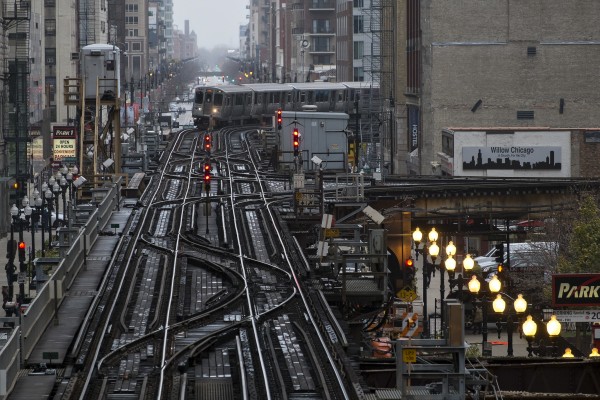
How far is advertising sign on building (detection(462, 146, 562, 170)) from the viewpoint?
7594 centimetres

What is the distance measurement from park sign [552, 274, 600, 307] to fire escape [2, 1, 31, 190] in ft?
161

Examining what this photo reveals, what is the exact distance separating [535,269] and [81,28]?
97016 mm

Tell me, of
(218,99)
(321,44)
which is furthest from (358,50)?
(218,99)

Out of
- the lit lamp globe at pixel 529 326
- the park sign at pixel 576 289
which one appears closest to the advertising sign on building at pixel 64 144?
the park sign at pixel 576 289

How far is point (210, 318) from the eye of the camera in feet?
107

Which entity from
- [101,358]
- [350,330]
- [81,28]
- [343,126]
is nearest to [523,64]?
[343,126]

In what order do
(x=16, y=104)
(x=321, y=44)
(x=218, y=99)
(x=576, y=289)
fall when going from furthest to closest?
1. (x=321, y=44)
2. (x=218, y=99)
3. (x=16, y=104)
4. (x=576, y=289)

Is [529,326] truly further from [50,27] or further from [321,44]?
[321,44]

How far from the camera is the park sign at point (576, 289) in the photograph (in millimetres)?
27672

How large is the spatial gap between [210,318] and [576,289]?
8492 millimetres

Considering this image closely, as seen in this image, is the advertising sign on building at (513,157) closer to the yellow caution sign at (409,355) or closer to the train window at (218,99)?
the train window at (218,99)

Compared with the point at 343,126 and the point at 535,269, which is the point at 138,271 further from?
the point at 343,126

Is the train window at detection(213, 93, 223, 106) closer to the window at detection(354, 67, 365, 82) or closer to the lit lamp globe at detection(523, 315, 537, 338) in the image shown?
the window at detection(354, 67, 365, 82)

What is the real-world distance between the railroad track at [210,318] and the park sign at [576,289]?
4.24m
